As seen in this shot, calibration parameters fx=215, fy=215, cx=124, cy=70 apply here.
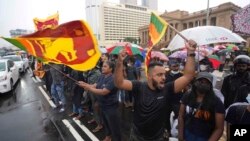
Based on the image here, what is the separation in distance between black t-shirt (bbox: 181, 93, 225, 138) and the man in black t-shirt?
31cm

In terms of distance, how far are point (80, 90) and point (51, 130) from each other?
1.23m

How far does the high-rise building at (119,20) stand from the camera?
402 ft

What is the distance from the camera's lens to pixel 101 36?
406ft

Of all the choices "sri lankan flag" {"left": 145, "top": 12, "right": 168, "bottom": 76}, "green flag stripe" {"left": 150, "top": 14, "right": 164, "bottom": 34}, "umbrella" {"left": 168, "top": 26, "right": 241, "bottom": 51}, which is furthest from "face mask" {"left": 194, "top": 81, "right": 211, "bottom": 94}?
"umbrella" {"left": 168, "top": 26, "right": 241, "bottom": 51}

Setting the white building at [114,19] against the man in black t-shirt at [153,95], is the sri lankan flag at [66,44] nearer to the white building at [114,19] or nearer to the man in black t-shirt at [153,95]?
the man in black t-shirt at [153,95]

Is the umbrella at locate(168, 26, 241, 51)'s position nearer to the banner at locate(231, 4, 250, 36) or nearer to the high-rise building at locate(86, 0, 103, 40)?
the banner at locate(231, 4, 250, 36)

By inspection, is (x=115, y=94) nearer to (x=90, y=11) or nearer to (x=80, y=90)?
(x=80, y=90)

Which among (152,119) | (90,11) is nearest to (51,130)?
(152,119)

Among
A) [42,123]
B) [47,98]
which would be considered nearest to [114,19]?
[47,98]

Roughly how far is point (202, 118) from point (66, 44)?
2.35m

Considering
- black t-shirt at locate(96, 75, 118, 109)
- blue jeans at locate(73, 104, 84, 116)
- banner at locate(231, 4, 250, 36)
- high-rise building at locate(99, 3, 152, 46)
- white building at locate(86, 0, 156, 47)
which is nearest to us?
banner at locate(231, 4, 250, 36)

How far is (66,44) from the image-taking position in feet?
11.6

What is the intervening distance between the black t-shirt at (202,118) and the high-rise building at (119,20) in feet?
365

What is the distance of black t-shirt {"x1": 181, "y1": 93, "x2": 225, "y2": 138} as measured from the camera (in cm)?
244
